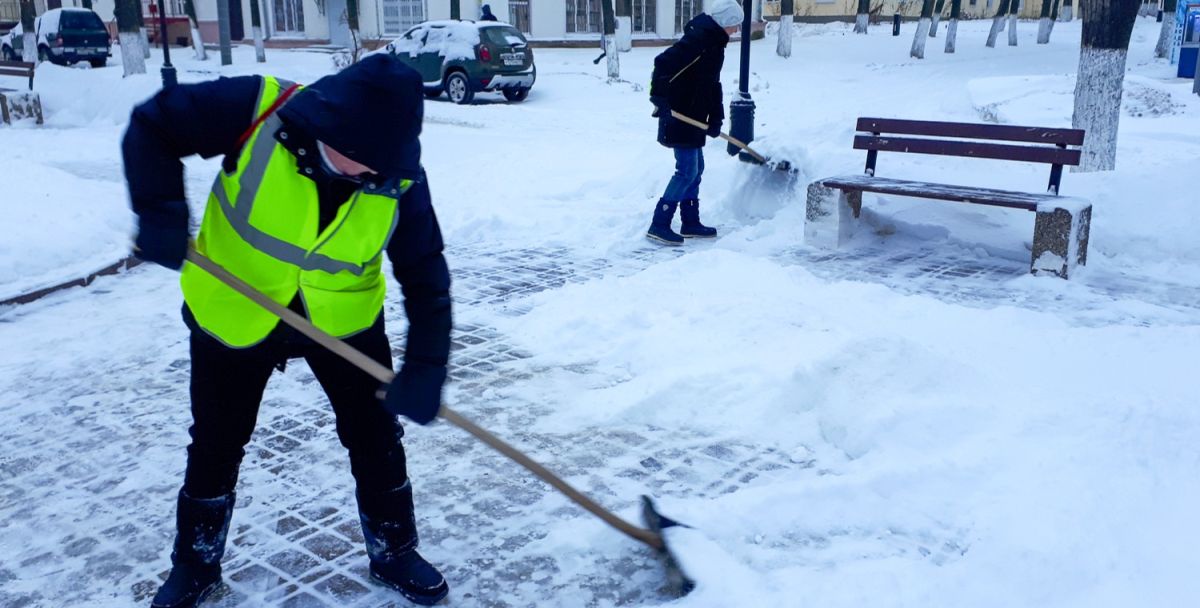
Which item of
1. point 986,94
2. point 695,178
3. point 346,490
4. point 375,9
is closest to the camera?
point 346,490

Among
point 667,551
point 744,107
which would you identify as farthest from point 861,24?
point 667,551

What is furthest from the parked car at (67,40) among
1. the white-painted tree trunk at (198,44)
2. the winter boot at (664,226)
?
the winter boot at (664,226)

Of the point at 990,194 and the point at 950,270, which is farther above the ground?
the point at 990,194

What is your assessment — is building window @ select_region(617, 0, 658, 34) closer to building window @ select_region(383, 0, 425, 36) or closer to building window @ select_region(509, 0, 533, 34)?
building window @ select_region(509, 0, 533, 34)

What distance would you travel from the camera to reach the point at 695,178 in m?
7.23

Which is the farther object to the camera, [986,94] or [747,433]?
[986,94]

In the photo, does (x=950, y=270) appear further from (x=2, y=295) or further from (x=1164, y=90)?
(x=1164, y=90)

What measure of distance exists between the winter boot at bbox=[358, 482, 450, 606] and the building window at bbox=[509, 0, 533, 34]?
27845mm

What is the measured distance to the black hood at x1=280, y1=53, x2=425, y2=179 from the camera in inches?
85.7

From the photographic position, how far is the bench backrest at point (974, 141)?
6.52m

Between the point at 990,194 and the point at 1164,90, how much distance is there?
32.3ft

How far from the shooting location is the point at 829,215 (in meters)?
7.10

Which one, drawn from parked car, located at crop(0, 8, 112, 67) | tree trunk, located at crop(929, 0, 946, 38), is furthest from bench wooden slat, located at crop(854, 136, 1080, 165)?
tree trunk, located at crop(929, 0, 946, 38)

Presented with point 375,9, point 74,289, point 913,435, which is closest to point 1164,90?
point 913,435
